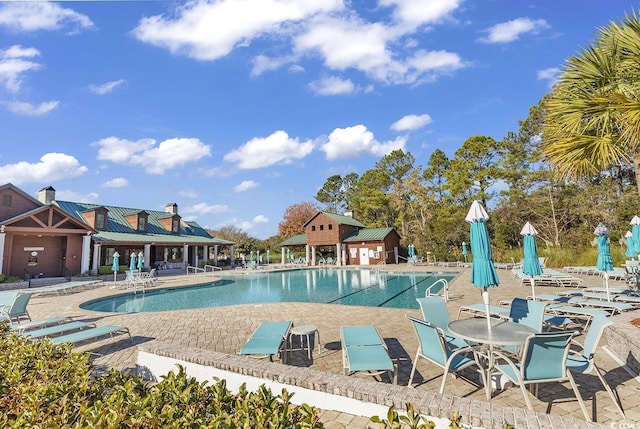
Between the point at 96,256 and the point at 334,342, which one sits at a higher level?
the point at 96,256

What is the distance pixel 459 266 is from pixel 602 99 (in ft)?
76.8

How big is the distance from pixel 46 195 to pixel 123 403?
28.6m

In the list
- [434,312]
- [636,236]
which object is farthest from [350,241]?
[434,312]

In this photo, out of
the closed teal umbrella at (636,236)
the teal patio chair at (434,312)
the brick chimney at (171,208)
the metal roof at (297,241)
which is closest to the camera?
the teal patio chair at (434,312)

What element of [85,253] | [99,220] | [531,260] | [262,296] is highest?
[99,220]

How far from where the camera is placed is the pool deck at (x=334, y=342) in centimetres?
338

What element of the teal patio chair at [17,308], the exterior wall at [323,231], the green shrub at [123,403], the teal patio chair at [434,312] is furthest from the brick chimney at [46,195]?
the teal patio chair at [434,312]

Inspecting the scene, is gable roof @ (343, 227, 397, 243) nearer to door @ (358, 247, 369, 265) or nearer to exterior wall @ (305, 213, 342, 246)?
door @ (358, 247, 369, 265)

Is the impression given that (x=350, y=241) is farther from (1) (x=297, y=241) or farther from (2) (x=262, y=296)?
(2) (x=262, y=296)

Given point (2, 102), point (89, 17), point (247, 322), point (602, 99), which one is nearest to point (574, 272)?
point (602, 99)

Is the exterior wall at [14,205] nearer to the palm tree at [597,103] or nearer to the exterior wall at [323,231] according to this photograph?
the exterior wall at [323,231]

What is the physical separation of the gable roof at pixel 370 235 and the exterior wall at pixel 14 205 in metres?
26.0

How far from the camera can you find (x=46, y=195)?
23219mm

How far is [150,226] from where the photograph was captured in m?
29.1
